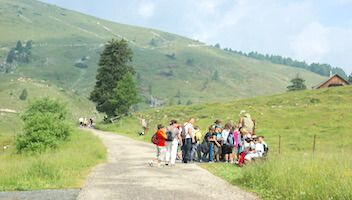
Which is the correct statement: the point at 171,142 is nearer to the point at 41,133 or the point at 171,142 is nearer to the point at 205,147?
the point at 205,147

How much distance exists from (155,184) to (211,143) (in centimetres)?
692

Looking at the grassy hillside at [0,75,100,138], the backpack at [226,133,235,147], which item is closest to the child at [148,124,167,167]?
the backpack at [226,133,235,147]

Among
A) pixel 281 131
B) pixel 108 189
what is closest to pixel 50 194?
pixel 108 189

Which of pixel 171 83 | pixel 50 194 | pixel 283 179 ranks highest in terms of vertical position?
pixel 171 83

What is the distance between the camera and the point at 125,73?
55.2m

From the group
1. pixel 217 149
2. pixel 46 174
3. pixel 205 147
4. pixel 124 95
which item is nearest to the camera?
pixel 46 174

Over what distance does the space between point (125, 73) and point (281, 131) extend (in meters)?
27.4

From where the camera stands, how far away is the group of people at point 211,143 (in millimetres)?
15727

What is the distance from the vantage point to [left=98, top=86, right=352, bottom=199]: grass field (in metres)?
9.55

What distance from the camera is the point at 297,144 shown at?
26.8 metres

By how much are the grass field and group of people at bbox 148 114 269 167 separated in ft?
3.83

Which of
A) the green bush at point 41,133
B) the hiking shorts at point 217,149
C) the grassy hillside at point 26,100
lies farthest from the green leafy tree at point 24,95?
the hiking shorts at point 217,149

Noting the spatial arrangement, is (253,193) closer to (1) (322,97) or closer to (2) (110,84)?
(2) (110,84)

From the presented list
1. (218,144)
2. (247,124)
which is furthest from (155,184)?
(247,124)
